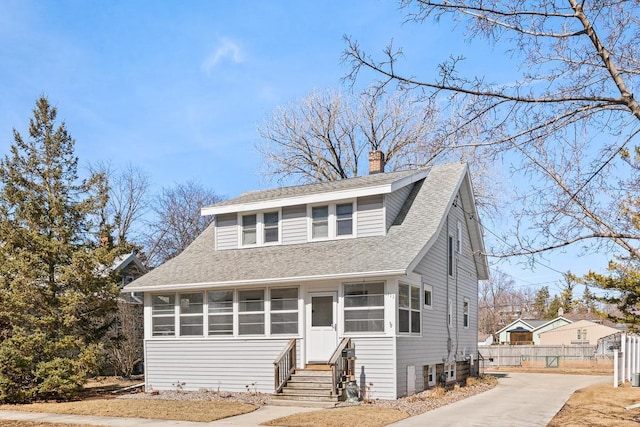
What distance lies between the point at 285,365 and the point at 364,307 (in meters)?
2.64

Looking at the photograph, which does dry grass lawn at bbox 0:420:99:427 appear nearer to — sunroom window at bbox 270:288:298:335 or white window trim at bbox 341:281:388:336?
sunroom window at bbox 270:288:298:335

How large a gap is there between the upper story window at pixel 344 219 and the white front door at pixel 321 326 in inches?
92.1

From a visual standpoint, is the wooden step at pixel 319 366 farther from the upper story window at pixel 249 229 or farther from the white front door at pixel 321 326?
the upper story window at pixel 249 229

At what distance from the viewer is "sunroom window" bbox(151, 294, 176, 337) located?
19.1 meters

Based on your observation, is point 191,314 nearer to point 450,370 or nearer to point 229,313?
point 229,313

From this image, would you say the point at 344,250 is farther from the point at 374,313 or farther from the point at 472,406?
the point at 472,406

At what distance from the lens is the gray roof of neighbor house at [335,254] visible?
1625 cm

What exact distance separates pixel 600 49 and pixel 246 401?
507 inches

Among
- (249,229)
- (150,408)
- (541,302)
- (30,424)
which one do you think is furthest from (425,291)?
(541,302)

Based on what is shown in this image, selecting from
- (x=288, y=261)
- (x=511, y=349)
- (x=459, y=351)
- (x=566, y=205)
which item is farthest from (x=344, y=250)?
(x=511, y=349)

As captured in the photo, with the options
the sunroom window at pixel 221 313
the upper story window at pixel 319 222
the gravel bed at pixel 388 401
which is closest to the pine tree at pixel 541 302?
the gravel bed at pixel 388 401

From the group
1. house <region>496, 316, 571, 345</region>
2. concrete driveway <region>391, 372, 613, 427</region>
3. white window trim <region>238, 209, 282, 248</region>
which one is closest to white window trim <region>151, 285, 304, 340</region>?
white window trim <region>238, 209, 282, 248</region>

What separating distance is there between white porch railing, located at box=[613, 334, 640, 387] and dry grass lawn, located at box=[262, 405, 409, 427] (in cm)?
1059

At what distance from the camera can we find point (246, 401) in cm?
1623
